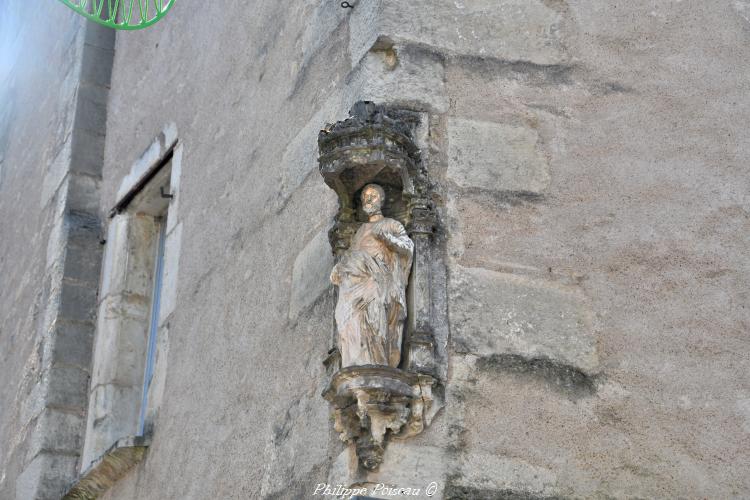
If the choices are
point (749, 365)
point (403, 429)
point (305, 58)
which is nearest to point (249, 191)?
point (305, 58)

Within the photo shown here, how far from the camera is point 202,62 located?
20.2 feet

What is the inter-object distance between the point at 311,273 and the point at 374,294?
0.62 metres

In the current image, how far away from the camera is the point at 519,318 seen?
13.3 feet

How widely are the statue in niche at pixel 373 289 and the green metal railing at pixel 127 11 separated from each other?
112 inches

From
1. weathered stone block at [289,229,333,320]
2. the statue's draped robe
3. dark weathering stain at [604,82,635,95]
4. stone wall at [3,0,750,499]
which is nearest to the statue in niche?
the statue's draped robe

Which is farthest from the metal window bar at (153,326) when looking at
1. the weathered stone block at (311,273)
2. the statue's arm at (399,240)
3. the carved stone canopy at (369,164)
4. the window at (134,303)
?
the statue's arm at (399,240)

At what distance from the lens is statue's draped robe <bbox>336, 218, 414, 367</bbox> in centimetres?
381

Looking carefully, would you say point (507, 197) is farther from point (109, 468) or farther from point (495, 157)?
point (109, 468)

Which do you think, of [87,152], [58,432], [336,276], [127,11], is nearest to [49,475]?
[58,432]

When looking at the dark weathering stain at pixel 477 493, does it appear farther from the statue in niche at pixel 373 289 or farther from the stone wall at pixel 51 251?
the stone wall at pixel 51 251

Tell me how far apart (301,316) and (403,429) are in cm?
81

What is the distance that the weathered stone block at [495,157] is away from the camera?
14.0 feet

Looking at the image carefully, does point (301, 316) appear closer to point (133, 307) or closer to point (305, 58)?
point (305, 58)

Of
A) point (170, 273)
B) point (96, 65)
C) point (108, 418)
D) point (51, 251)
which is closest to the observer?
point (170, 273)
